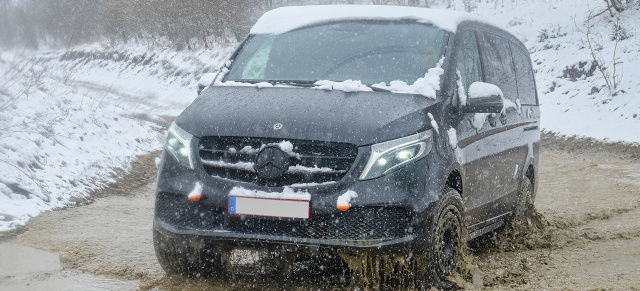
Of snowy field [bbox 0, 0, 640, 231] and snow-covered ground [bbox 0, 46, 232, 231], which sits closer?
snow-covered ground [bbox 0, 46, 232, 231]

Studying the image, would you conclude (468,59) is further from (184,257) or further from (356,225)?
(184,257)

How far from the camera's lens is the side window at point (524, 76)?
688 cm

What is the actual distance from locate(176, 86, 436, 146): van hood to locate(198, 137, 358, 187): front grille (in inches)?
1.6

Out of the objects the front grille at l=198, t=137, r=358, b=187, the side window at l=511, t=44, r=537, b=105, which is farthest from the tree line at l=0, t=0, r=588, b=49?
the front grille at l=198, t=137, r=358, b=187

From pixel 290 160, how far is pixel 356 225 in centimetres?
51

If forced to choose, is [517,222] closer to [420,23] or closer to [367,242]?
[420,23]

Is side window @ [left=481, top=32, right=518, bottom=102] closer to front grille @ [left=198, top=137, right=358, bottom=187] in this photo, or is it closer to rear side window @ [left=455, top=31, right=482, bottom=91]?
rear side window @ [left=455, top=31, right=482, bottom=91]

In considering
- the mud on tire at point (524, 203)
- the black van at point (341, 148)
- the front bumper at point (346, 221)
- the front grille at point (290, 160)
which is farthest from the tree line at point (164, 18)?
the front bumper at point (346, 221)

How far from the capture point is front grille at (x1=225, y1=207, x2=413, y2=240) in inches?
160

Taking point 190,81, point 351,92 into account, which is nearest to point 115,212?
point 351,92

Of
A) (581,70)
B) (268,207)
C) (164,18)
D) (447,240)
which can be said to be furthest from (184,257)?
(164,18)

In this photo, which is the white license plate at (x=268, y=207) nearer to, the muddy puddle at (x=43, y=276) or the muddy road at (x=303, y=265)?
the muddy road at (x=303, y=265)

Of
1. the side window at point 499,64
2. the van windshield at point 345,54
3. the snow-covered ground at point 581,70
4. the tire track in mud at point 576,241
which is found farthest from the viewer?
the snow-covered ground at point 581,70

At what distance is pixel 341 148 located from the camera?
4113 millimetres
